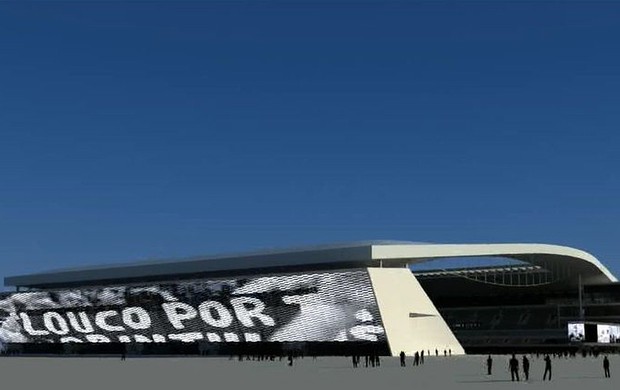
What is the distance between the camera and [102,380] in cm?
3334

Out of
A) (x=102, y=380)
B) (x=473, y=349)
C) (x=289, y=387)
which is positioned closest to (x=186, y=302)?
(x=473, y=349)

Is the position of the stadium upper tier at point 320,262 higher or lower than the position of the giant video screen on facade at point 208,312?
higher

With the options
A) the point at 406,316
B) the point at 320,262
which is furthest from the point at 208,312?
the point at 406,316

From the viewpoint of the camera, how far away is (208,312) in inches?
2776

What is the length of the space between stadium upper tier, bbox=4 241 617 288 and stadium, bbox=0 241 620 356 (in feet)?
0.34

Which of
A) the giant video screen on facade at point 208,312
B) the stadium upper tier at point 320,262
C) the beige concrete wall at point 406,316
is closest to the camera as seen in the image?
the beige concrete wall at point 406,316

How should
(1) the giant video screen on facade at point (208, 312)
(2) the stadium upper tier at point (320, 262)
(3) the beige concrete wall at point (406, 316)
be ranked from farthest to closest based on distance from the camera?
1. (2) the stadium upper tier at point (320, 262)
2. (1) the giant video screen on facade at point (208, 312)
3. (3) the beige concrete wall at point (406, 316)

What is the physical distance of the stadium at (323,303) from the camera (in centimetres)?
6341

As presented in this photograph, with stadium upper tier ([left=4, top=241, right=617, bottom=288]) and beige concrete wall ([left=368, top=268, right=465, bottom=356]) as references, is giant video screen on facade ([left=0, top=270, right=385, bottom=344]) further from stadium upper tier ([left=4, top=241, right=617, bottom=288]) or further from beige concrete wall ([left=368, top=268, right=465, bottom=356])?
stadium upper tier ([left=4, top=241, right=617, bottom=288])

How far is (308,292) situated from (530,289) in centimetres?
3160

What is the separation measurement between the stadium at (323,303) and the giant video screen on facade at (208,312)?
10 centimetres

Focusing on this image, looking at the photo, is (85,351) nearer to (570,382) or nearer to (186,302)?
(186,302)

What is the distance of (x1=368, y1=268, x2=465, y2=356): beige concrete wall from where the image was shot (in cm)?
6169

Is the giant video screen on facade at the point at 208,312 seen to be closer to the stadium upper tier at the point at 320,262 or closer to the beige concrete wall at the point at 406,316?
the beige concrete wall at the point at 406,316
